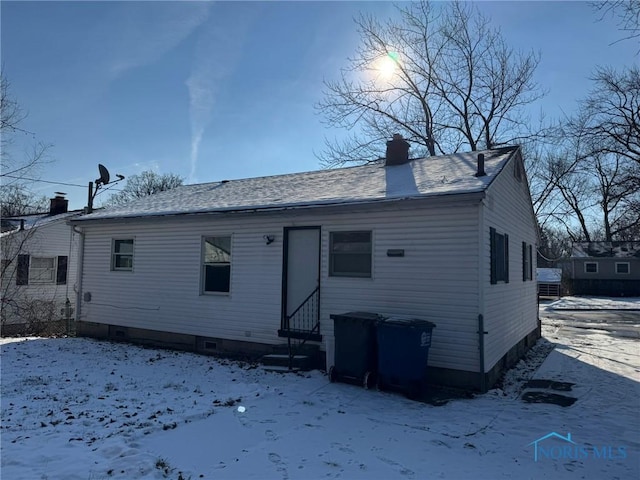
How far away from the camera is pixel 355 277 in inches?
325

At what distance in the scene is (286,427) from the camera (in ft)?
17.2

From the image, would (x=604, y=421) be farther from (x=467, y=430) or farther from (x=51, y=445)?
(x=51, y=445)

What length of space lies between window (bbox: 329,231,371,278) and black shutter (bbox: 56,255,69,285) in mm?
17276

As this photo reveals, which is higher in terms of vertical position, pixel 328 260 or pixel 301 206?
pixel 301 206

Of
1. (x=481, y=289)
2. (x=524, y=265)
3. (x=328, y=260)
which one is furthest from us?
(x=524, y=265)

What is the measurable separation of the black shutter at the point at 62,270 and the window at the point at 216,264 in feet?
45.9

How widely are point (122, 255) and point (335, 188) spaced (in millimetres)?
6215

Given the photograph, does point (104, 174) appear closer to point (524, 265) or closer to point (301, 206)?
point (301, 206)

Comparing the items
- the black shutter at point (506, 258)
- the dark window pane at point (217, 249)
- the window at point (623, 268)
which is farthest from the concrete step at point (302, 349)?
the window at point (623, 268)

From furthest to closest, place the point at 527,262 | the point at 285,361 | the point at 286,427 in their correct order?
the point at 527,262 → the point at 285,361 → the point at 286,427

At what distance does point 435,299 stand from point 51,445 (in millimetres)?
5644

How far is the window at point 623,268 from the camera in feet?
112

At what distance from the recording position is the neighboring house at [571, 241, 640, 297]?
3388 centimetres

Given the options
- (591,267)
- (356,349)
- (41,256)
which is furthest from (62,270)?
(591,267)
